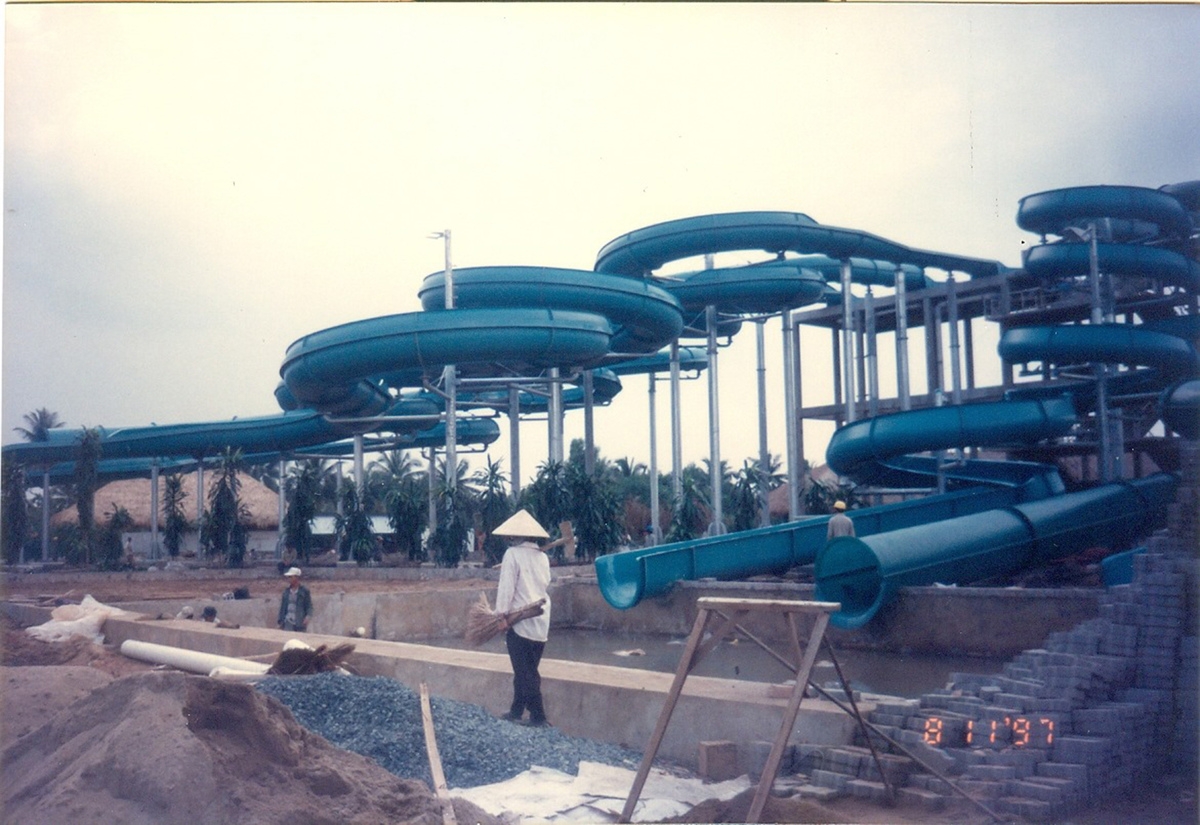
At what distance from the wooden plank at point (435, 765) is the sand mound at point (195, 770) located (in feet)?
0.17

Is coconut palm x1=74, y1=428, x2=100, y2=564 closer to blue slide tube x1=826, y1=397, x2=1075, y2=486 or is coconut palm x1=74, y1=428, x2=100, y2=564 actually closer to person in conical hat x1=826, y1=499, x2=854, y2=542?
person in conical hat x1=826, y1=499, x2=854, y2=542

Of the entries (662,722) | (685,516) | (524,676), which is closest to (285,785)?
(662,722)

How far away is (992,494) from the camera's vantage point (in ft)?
53.5

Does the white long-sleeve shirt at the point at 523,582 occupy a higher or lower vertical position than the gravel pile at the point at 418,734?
higher

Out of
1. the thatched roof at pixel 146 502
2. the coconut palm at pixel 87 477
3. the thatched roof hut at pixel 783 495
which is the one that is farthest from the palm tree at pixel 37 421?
the thatched roof hut at pixel 783 495

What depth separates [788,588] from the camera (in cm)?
1466

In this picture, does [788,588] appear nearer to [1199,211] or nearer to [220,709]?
[1199,211]

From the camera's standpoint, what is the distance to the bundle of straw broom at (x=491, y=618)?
7.04 m

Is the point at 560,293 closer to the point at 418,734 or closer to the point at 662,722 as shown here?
the point at 418,734

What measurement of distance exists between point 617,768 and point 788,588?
29.5 feet

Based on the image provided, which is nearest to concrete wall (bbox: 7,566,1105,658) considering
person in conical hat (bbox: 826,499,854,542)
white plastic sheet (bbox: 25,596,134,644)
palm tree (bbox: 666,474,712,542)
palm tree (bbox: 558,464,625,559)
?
person in conical hat (bbox: 826,499,854,542)

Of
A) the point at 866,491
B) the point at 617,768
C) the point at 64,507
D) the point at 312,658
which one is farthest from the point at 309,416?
the point at 617,768

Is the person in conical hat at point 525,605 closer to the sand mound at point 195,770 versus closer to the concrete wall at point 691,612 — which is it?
the sand mound at point 195,770

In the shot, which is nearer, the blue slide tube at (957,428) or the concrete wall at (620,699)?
the concrete wall at (620,699)
